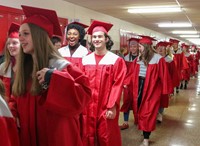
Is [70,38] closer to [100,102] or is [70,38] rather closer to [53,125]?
[100,102]

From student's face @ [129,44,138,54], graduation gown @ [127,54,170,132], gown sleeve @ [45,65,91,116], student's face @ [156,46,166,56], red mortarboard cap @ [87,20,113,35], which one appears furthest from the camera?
student's face @ [156,46,166,56]

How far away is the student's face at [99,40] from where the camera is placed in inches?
124

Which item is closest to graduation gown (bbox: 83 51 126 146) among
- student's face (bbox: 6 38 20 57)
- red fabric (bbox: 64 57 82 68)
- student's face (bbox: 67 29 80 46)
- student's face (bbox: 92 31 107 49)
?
student's face (bbox: 92 31 107 49)

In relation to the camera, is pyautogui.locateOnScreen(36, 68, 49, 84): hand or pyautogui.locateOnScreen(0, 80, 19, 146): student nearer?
pyautogui.locateOnScreen(0, 80, 19, 146): student

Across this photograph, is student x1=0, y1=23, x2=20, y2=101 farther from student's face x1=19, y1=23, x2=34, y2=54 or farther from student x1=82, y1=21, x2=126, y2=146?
student x1=82, y1=21, x2=126, y2=146

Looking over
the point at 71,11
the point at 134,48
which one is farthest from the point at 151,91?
the point at 71,11

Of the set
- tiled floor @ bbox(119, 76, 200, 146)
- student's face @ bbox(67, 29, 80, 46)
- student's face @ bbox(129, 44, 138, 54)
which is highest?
student's face @ bbox(67, 29, 80, 46)

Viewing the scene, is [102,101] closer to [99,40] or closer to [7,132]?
[99,40]

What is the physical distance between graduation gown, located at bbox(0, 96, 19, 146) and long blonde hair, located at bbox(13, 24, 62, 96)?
0.28m

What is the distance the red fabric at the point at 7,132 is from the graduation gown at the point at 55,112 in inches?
8.8

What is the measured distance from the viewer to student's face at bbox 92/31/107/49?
3.15 metres

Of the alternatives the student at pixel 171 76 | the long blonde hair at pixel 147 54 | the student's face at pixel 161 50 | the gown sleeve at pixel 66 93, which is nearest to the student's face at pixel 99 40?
the long blonde hair at pixel 147 54

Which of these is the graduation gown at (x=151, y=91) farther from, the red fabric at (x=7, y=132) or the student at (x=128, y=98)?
the red fabric at (x=7, y=132)

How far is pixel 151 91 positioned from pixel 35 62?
106 inches
